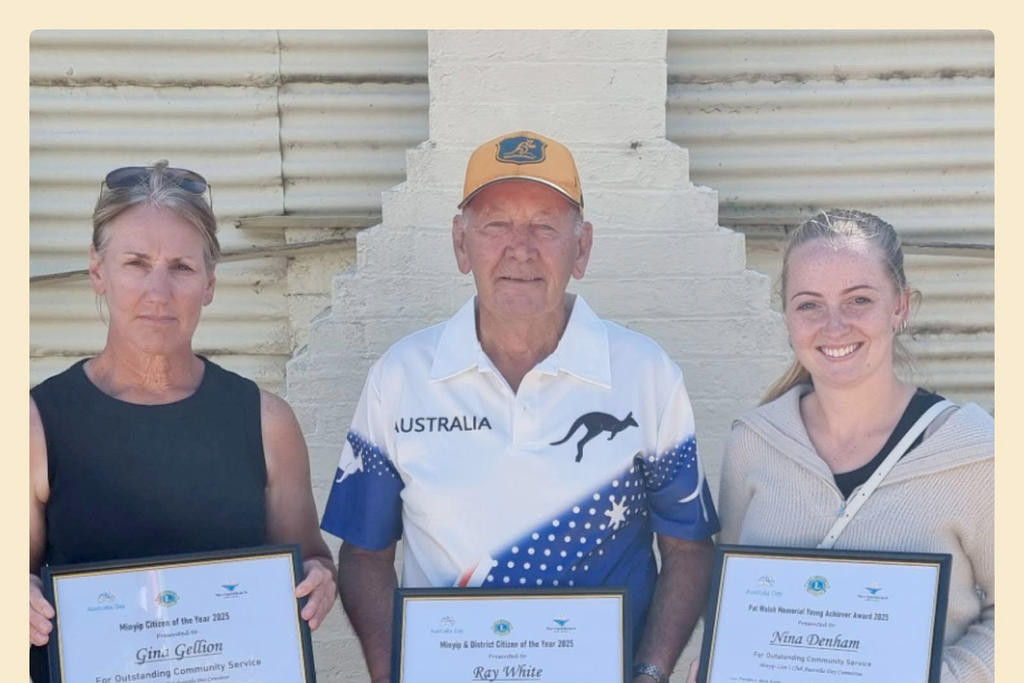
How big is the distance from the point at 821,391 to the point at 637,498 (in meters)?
0.62

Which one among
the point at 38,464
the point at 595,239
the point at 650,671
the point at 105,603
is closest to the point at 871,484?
the point at 650,671

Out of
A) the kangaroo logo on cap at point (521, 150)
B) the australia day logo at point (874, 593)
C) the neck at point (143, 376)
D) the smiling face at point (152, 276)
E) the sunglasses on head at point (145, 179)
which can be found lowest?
the australia day logo at point (874, 593)

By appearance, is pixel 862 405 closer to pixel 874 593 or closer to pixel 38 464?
pixel 874 593

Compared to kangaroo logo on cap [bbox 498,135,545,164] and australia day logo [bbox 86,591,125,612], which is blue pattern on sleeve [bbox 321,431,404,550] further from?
kangaroo logo on cap [bbox 498,135,545,164]


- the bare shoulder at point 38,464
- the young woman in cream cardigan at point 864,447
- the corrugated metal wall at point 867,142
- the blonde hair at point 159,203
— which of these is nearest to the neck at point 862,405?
the young woman in cream cardigan at point 864,447

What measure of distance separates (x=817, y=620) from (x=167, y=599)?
1.83 meters

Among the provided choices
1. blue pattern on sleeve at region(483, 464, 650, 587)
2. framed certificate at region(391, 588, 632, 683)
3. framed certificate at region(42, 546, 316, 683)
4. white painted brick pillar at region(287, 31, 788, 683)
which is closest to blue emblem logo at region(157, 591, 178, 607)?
framed certificate at region(42, 546, 316, 683)

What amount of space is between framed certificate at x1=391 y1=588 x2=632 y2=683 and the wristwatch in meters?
0.16

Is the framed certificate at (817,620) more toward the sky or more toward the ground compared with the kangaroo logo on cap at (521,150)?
more toward the ground

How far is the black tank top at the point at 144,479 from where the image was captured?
367cm

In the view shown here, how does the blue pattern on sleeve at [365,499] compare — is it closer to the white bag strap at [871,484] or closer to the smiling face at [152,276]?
the smiling face at [152,276]

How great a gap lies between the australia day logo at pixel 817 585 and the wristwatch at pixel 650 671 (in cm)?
50

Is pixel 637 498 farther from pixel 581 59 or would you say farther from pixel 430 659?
pixel 581 59

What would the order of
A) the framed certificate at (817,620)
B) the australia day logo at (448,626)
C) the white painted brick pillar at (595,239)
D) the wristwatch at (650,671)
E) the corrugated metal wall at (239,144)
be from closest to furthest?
the framed certificate at (817,620), the australia day logo at (448,626), the wristwatch at (650,671), the white painted brick pillar at (595,239), the corrugated metal wall at (239,144)
